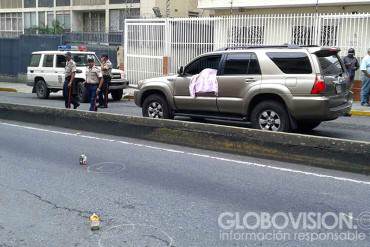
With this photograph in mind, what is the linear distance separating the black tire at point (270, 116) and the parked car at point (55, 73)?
31.3 ft

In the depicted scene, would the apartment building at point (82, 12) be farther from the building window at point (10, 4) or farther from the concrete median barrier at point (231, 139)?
the concrete median barrier at point (231, 139)

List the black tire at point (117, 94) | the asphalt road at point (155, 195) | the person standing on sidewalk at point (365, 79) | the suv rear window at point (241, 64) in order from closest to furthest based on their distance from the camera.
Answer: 1. the asphalt road at point (155, 195)
2. the suv rear window at point (241, 64)
3. the person standing on sidewalk at point (365, 79)
4. the black tire at point (117, 94)

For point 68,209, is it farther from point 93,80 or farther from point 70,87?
point 70,87

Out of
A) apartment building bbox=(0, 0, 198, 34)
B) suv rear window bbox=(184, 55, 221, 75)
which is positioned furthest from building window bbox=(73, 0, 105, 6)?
suv rear window bbox=(184, 55, 221, 75)

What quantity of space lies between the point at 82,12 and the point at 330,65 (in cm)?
3657

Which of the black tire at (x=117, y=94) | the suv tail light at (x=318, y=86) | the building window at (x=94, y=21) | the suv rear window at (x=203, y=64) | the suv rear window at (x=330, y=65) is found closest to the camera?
the suv tail light at (x=318, y=86)

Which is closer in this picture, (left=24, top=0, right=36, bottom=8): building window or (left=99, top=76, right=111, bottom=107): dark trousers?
(left=99, top=76, right=111, bottom=107): dark trousers

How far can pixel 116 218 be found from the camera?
18.2ft

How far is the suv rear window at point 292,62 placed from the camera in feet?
31.5

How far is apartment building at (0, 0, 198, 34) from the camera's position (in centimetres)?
3581

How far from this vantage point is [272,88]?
32.1ft

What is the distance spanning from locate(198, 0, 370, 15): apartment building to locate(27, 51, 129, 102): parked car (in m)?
8.56

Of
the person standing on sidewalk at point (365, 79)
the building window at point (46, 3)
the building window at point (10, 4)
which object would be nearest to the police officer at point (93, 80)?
the person standing on sidewalk at point (365, 79)

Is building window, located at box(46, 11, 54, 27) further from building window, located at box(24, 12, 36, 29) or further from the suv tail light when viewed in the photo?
the suv tail light
